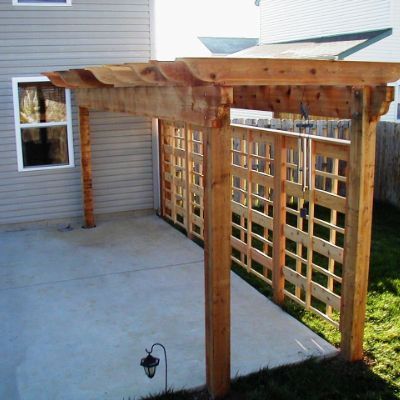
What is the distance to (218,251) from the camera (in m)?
3.90

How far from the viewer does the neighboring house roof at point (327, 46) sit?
15074 mm

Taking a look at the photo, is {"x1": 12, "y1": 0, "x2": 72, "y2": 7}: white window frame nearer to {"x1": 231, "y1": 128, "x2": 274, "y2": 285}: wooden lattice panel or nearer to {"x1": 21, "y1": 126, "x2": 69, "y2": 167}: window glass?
{"x1": 21, "y1": 126, "x2": 69, "y2": 167}: window glass

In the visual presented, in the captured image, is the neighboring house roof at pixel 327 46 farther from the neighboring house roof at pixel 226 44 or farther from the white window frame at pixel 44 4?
the white window frame at pixel 44 4

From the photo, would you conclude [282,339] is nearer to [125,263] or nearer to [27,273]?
[125,263]

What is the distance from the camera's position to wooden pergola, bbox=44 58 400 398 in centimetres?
361

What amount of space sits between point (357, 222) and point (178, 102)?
1621 millimetres

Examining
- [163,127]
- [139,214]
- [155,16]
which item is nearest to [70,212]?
[139,214]

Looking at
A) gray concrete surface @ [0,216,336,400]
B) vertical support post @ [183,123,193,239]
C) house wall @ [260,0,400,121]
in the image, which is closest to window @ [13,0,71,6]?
vertical support post @ [183,123,193,239]

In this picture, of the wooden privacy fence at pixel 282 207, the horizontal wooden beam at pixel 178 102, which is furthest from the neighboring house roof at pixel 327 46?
the horizontal wooden beam at pixel 178 102

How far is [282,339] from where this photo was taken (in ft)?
16.0

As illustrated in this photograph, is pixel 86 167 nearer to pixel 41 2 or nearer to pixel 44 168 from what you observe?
pixel 44 168

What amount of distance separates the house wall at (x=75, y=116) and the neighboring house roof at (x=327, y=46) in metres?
7.55

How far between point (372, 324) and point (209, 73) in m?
3.01

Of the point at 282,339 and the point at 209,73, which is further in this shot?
the point at 282,339
